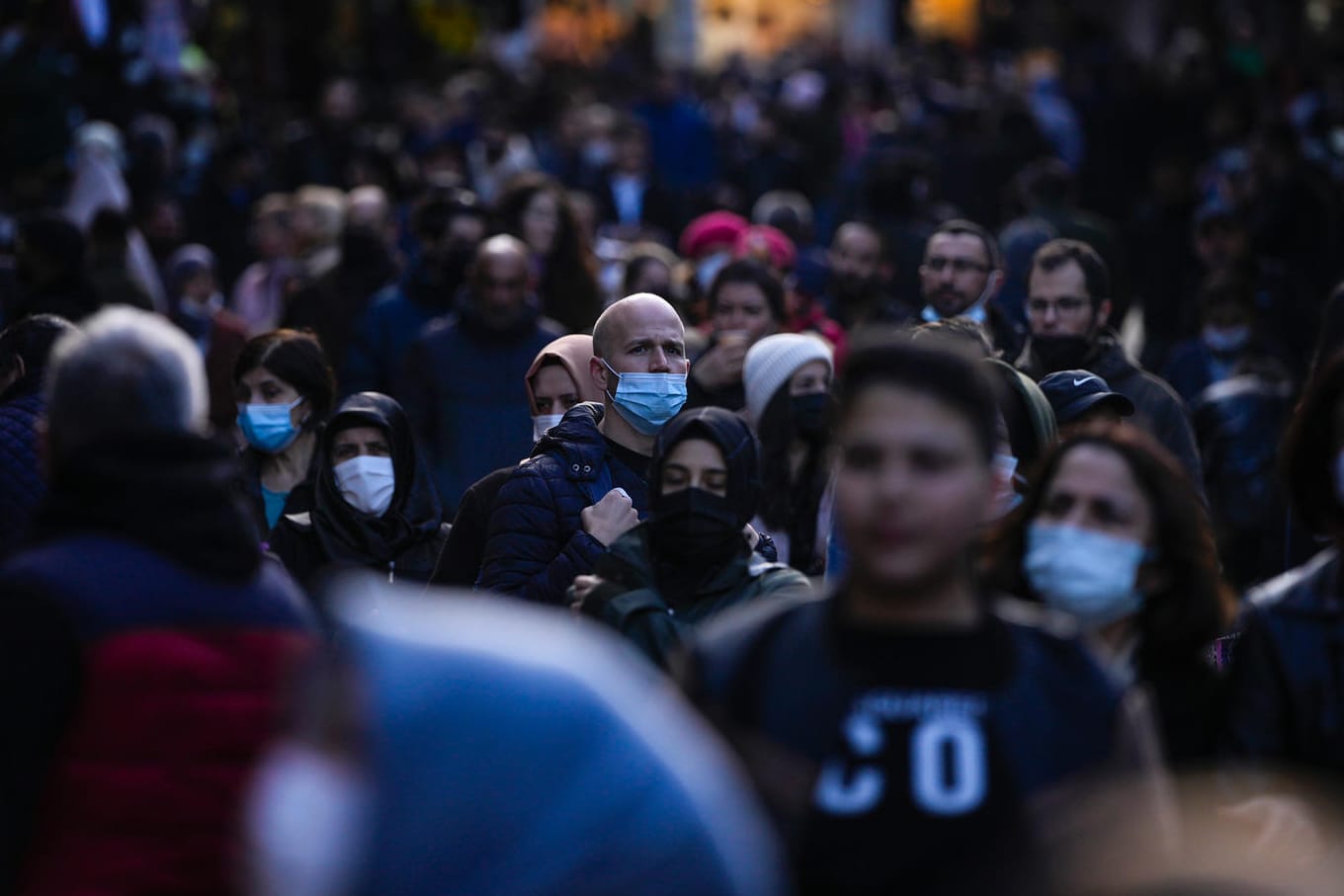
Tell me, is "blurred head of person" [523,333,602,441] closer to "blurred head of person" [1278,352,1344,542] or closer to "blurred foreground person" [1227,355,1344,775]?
"blurred head of person" [1278,352,1344,542]

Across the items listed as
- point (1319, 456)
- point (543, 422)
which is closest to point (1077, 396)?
point (543, 422)

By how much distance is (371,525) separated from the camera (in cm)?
696

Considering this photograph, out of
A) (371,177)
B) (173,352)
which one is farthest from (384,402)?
(371,177)

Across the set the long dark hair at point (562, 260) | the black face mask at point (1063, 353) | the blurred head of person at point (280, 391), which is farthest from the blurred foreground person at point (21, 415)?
the long dark hair at point (562, 260)

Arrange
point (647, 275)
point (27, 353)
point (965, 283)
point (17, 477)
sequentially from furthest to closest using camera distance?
point (647, 275), point (965, 283), point (27, 353), point (17, 477)

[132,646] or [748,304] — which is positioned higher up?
[132,646]

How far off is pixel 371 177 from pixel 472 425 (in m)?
6.26

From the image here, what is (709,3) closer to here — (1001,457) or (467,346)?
(467,346)

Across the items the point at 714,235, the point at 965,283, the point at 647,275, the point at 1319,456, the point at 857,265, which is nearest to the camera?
the point at 1319,456

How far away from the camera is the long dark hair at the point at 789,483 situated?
798 cm

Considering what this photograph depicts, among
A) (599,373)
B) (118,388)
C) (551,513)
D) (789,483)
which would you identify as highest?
(118,388)

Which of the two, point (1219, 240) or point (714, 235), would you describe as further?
point (1219, 240)

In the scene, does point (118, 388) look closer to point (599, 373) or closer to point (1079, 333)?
point (599, 373)

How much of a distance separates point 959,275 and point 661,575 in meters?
3.95
